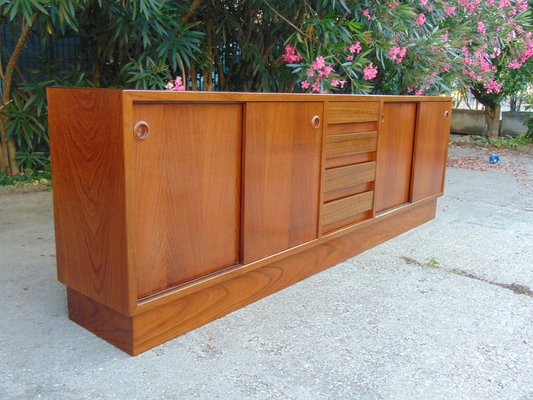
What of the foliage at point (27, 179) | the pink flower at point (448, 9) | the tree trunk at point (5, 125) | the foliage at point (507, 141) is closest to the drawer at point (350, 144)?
the pink flower at point (448, 9)

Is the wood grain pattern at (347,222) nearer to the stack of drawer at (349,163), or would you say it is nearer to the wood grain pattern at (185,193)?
the stack of drawer at (349,163)

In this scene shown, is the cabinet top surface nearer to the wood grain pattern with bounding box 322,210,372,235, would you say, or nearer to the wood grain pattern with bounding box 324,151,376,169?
the wood grain pattern with bounding box 324,151,376,169

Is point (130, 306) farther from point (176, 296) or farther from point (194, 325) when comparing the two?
point (194, 325)

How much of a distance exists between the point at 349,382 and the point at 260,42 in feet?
Answer: 12.2

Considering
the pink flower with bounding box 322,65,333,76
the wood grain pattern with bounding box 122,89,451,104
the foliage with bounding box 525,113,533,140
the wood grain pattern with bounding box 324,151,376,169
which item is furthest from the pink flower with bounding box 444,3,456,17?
the foliage with bounding box 525,113,533,140

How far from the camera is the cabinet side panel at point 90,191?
6.84 feet

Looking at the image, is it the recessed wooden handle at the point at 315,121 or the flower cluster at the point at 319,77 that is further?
the flower cluster at the point at 319,77

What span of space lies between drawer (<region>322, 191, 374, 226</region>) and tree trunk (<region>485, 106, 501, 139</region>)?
26.3ft

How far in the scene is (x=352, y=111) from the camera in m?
3.29

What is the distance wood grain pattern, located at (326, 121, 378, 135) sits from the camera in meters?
3.17

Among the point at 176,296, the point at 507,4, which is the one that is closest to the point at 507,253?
the point at 176,296

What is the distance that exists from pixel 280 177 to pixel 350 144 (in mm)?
720

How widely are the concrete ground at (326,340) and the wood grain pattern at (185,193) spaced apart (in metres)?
0.35

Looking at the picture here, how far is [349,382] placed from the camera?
6.99 feet
